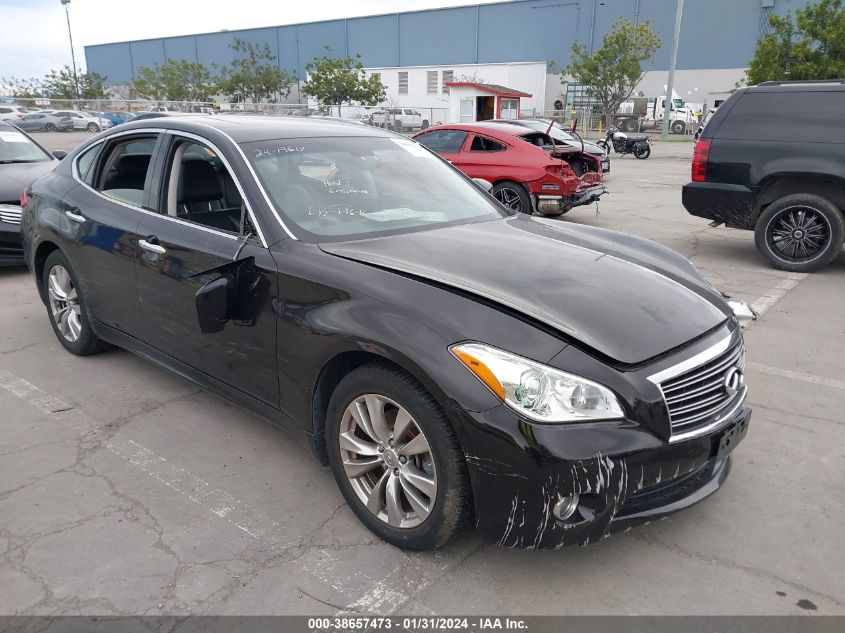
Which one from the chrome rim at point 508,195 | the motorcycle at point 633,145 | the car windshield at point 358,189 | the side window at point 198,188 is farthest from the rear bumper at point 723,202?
the motorcycle at point 633,145

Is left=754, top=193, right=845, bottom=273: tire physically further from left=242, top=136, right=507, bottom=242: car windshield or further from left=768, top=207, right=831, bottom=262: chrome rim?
left=242, top=136, right=507, bottom=242: car windshield

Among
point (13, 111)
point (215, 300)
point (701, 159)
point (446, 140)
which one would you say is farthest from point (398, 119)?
point (215, 300)

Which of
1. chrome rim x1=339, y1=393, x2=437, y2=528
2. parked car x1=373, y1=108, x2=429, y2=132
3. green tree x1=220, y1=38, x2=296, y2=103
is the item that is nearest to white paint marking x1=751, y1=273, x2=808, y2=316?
chrome rim x1=339, y1=393, x2=437, y2=528

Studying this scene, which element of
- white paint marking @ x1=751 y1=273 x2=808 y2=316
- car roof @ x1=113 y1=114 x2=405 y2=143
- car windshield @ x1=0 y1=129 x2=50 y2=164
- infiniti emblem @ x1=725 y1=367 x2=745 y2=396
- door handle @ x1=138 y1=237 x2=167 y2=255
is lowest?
white paint marking @ x1=751 y1=273 x2=808 y2=316

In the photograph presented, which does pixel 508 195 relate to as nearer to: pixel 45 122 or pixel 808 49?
pixel 808 49

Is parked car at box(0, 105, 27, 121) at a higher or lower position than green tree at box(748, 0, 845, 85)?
lower

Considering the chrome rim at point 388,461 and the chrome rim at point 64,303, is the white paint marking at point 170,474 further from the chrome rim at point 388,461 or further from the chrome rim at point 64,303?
the chrome rim at point 64,303

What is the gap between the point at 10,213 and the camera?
716 centimetres

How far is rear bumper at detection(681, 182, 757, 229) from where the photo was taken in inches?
296

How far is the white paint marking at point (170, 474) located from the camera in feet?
9.82

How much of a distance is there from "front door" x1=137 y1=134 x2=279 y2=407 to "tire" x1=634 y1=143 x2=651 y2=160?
2349 cm

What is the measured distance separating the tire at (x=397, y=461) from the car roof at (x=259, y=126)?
5.47 ft

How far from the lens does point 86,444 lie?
371 cm

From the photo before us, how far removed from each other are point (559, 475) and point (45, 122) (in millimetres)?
32808
